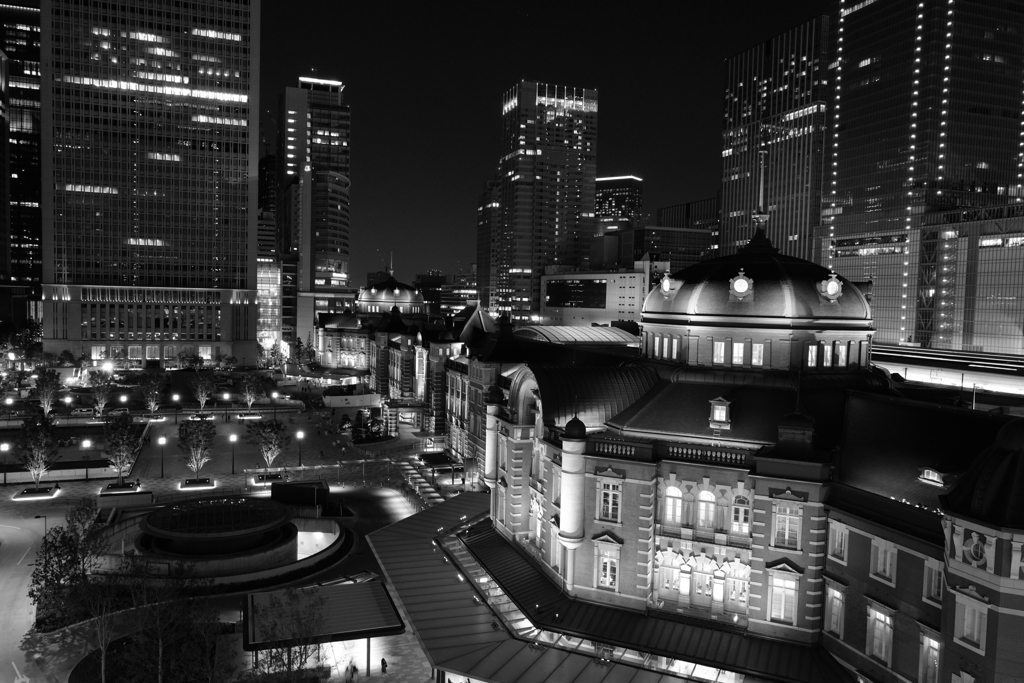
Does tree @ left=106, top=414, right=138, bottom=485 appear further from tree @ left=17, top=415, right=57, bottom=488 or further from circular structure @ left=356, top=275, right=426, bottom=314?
circular structure @ left=356, top=275, right=426, bottom=314

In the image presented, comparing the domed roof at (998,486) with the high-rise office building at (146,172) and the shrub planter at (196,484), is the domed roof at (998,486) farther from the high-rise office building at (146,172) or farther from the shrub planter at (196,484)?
the high-rise office building at (146,172)

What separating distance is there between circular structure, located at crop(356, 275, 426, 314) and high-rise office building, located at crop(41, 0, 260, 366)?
31.0m

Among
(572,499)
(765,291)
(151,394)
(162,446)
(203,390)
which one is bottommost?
(162,446)

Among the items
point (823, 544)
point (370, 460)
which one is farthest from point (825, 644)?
point (370, 460)

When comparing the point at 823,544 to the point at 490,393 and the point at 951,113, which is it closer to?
the point at 490,393

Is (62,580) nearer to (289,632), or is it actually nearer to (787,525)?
(289,632)

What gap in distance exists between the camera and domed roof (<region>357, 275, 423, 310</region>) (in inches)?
7303

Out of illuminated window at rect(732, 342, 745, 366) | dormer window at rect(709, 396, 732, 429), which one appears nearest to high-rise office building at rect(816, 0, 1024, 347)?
illuminated window at rect(732, 342, 745, 366)

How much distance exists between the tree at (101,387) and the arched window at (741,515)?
100049mm

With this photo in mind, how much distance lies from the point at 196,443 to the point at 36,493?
1487cm

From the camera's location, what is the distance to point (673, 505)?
142 feet

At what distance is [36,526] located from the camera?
6397 cm

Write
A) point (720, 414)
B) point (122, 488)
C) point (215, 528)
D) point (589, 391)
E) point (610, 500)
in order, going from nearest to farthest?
point (610, 500)
point (720, 414)
point (589, 391)
point (215, 528)
point (122, 488)

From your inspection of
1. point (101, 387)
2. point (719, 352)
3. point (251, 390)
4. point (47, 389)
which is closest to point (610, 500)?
point (719, 352)
